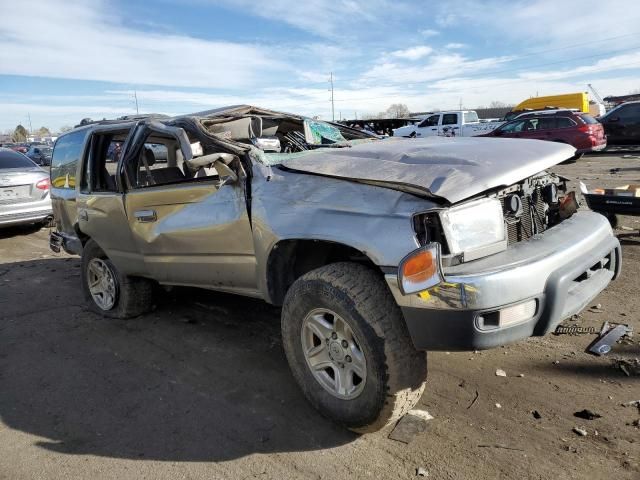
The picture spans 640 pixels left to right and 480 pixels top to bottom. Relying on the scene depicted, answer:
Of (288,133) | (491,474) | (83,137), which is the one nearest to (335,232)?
(491,474)

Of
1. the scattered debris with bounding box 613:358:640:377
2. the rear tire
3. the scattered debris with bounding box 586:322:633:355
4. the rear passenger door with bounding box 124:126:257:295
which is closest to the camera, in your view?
the scattered debris with bounding box 613:358:640:377

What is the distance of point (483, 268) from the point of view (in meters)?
2.47

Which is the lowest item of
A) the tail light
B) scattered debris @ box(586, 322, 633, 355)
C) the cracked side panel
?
scattered debris @ box(586, 322, 633, 355)

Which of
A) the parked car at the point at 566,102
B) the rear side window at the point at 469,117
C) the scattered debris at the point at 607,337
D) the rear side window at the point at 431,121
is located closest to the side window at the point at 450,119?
the rear side window at the point at 431,121

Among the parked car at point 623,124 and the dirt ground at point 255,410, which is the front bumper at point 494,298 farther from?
the parked car at point 623,124

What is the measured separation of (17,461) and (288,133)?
3397mm

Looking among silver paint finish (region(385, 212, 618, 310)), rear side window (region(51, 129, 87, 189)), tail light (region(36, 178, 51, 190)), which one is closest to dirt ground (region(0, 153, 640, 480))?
silver paint finish (region(385, 212, 618, 310))

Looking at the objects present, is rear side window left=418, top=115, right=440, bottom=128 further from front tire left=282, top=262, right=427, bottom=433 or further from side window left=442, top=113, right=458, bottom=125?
front tire left=282, top=262, right=427, bottom=433

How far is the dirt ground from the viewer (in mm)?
2605

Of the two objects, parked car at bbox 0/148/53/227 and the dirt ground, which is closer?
the dirt ground

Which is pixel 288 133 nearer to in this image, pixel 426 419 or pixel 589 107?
pixel 426 419

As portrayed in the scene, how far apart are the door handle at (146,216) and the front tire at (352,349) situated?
161 cm

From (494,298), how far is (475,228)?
1.37 feet

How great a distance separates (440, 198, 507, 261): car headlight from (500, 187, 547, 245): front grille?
216mm
